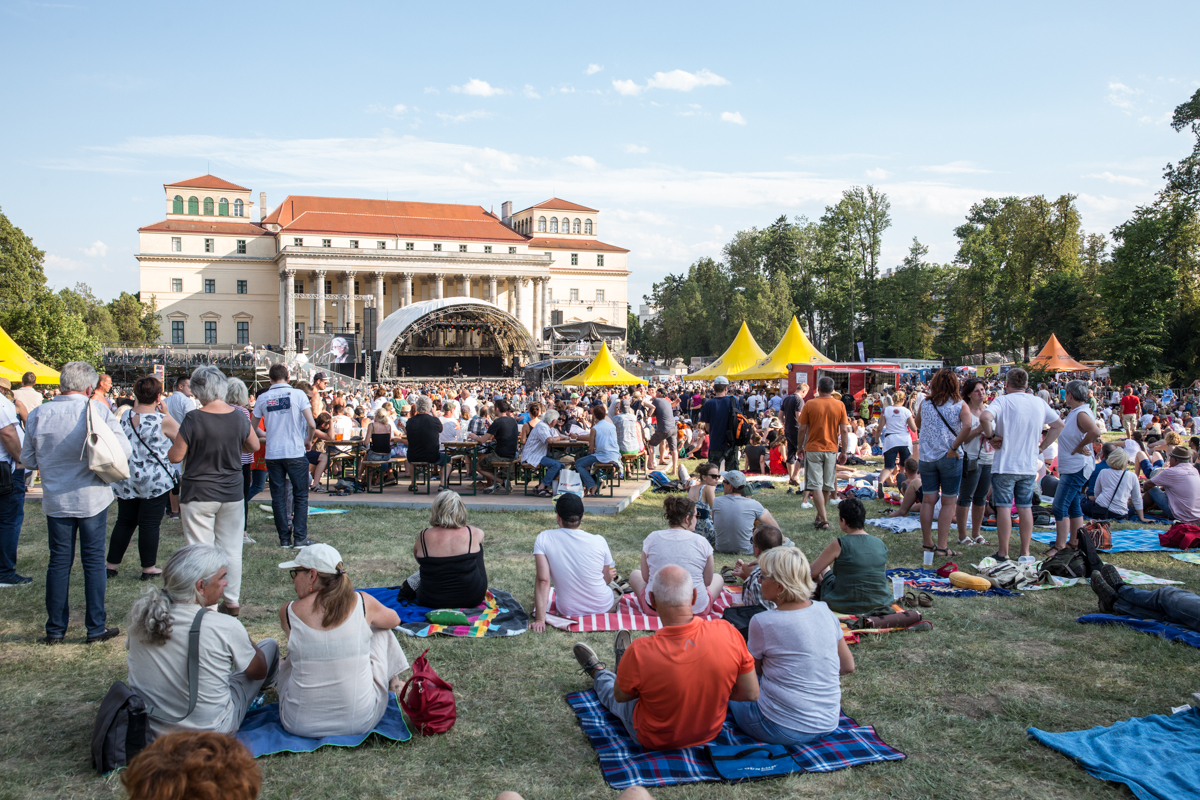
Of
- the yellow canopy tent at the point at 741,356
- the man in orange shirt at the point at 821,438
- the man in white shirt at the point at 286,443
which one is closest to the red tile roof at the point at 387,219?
the yellow canopy tent at the point at 741,356

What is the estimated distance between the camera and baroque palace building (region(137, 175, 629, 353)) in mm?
63844

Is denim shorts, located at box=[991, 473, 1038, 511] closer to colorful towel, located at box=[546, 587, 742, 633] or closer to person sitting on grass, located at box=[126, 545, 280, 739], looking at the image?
colorful towel, located at box=[546, 587, 742, 633]

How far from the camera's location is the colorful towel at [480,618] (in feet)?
16.2

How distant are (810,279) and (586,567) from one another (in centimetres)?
6043

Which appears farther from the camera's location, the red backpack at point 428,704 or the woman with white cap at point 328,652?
the red backpack at point 428,704

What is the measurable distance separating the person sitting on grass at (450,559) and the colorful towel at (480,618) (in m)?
0.10

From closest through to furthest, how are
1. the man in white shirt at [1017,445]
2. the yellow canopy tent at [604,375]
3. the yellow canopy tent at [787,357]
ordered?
the man in white shirt at [1017,445]
the yellow canopy tent at [787,357]
the yellow canopy tent at [604,375]

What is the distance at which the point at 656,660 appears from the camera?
317cm

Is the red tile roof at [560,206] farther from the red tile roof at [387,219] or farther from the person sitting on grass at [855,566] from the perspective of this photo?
the person sitting on grass at [855,566]

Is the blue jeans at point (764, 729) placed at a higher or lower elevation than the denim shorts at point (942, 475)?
lower

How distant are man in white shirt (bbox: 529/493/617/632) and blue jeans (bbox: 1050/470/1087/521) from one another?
4.45 meters

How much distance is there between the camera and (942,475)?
279 inches

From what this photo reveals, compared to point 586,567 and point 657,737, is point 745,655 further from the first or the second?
point 586,567

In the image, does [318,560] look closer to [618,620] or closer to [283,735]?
[283,735]
